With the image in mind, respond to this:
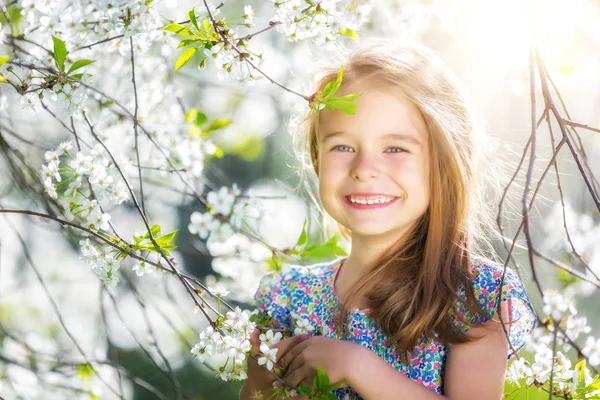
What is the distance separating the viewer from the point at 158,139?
6.08 ft

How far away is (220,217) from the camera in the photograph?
3.67 feet

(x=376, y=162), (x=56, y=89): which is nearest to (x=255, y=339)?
(x=376, y=162)

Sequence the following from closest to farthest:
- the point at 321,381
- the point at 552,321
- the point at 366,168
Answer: the point at 552,321
the point at 321,381
the point at 366,168

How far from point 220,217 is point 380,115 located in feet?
1.35

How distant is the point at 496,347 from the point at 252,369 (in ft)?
1.43

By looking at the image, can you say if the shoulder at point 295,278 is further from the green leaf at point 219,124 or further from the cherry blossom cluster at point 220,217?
the cherry blossom cluster at point 220,217

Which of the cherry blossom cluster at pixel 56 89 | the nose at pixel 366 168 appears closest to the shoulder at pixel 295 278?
the nose at pixel 366 168

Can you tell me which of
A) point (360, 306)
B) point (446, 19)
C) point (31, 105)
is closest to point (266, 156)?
point (446, 19)

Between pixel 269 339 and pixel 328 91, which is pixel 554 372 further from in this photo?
pixel 328 91

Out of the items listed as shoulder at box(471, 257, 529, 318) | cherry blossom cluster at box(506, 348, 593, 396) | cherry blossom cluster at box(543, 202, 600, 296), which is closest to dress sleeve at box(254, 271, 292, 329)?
shoulder at box(471, 257, 529, 318)

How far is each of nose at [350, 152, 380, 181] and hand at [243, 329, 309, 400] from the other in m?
0.30

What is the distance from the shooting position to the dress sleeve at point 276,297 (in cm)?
164

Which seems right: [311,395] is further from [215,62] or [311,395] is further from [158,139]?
[158,139]

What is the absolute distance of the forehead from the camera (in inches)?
54.5
